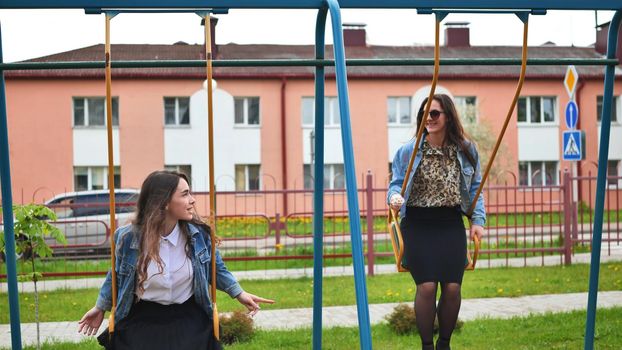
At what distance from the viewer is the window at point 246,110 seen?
83.0 feet

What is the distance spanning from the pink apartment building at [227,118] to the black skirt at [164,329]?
2030cm

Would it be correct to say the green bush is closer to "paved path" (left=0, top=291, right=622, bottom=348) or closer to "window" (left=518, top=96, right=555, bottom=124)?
"paved path" (left=0, top=291, right=622, bottom=348)

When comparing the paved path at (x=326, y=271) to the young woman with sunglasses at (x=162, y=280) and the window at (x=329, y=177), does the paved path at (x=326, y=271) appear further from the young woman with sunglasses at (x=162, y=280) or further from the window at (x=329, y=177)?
the window at (x=329, y=177)

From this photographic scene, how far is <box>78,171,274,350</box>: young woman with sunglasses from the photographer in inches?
134

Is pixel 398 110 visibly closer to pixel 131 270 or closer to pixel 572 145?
pixel 572 145

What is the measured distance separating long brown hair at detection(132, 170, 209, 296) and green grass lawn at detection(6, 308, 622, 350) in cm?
252

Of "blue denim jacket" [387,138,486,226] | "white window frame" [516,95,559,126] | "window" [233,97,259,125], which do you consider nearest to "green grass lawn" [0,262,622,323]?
"blue denim jacket" [387,138,486,226]

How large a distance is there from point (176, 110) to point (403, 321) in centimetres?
1967

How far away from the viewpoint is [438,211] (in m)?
4.22

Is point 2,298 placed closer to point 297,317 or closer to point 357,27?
point 297,317

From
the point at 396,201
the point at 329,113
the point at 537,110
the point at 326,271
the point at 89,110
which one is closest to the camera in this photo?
the point at 396,201

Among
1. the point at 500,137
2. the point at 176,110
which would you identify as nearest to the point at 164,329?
the point at 500,137

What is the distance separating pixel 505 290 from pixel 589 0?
542 cm

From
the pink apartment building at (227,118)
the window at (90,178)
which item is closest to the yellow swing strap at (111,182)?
the pink apartment building at (227,118)
